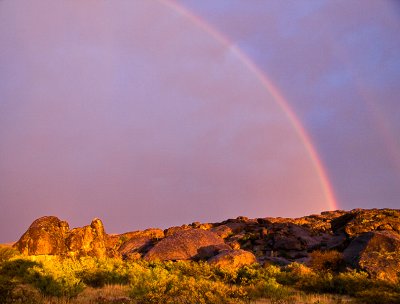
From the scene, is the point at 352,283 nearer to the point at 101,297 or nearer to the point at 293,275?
the point at 293,275

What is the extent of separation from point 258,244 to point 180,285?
85.8 ft

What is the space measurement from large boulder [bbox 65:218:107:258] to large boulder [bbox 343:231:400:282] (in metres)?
17.5

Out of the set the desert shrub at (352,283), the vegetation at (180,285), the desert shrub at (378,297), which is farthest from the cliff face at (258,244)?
the desert shrub at (378,297)

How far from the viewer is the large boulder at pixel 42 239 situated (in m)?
28.1

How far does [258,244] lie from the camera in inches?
1684

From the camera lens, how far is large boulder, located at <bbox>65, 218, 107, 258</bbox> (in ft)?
97.8

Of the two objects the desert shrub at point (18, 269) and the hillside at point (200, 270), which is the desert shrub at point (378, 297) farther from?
the desert shrub at point (18, 269)

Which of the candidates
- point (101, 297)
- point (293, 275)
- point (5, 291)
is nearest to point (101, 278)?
point (101, 297)

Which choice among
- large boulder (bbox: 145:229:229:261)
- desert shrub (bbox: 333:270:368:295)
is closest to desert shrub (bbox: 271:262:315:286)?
desert shrub (bbox: 333:270:368:295)

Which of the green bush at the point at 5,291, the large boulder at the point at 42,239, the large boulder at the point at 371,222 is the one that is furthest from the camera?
the large boulder at the point at 371,222

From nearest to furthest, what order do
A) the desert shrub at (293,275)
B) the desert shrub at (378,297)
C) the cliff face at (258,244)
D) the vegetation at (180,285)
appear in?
the vegetation at (180,285), the desert shrub at (378,297), the desert shrub at (293,275), the cliff face at (258,244)

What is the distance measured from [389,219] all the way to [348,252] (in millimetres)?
9883

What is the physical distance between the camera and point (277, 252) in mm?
38969

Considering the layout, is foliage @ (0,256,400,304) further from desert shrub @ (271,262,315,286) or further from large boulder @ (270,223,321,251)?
large boulder @ (270,223,321,251)
